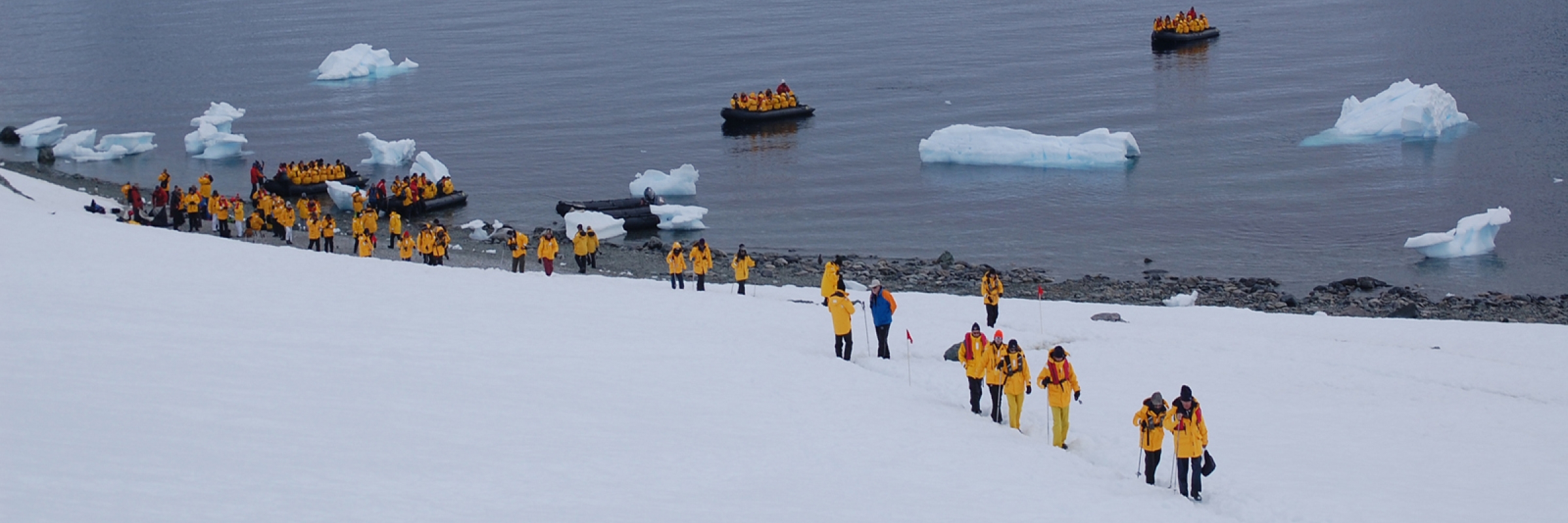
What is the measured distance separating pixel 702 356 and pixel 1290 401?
24.6 feet

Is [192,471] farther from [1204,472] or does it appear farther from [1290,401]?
[1290,401]

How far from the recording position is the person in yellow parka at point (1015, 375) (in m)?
14.3

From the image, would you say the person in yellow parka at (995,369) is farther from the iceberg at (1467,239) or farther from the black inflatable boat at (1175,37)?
the black inflatable boat at (1175,37)

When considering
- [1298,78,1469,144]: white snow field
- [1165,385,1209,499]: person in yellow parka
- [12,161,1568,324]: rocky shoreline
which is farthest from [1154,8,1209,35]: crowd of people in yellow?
[1165,385,1209,499]: person in yellow parka

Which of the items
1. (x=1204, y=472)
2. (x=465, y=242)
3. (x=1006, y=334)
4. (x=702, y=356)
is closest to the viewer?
(x=1204, y=472)

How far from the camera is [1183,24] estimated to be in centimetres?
6400

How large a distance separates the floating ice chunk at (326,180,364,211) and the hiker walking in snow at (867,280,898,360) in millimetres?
23645

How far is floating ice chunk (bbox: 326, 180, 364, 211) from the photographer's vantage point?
3775cm

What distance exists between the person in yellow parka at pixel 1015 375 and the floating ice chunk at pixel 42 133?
46120 millimetres

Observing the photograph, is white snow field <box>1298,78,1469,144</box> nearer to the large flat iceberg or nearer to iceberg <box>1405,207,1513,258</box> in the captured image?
iceberg <box>1405,207,1513,258</box>

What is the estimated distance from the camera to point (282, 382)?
42.9 feet

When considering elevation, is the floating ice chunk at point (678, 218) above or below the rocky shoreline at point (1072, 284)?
above

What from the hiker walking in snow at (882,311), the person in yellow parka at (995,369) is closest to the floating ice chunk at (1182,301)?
the hiker walking in snow at (882,311)

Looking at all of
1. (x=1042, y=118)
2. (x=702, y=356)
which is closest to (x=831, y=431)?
(x=702, y=356)
